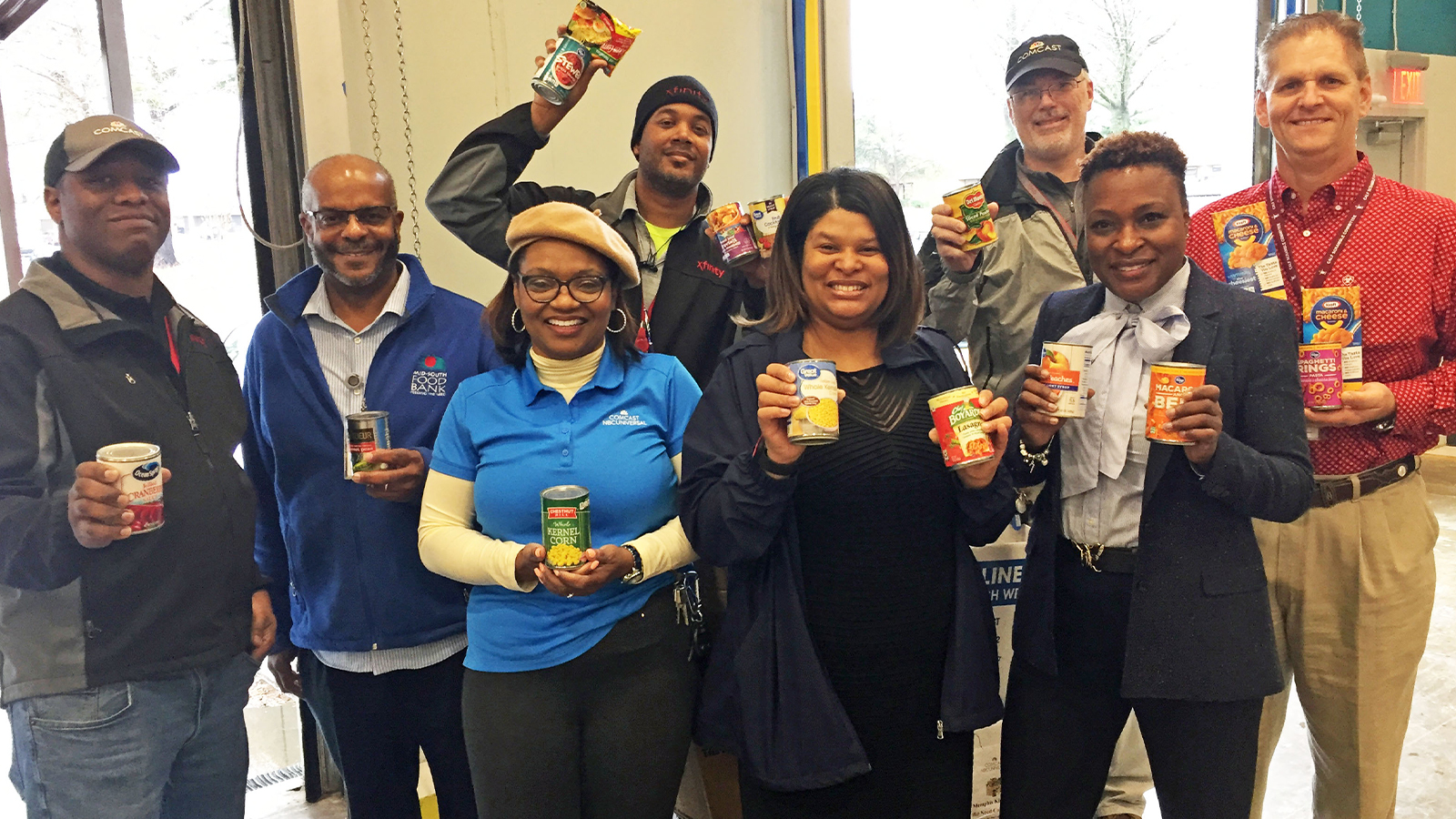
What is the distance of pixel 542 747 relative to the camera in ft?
5.26

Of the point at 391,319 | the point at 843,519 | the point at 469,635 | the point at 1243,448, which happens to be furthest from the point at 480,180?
the point at 1243,448

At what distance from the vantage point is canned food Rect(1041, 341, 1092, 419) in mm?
1512

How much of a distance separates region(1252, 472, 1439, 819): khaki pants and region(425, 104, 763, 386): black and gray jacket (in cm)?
128

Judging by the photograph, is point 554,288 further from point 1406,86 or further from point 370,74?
point 1406,86

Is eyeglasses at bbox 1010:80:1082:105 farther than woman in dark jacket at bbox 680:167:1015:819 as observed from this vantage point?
Yes

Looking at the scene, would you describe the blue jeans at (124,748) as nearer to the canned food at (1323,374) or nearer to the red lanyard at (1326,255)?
the canned food at (1323,374)

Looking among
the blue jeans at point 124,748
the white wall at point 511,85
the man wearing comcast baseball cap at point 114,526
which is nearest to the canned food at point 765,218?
the man wearing comcast baseball cap at point 114,526

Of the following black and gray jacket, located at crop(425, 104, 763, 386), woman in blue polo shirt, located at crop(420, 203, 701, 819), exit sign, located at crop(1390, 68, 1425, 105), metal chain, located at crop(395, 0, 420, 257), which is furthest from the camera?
exit sign, located at crop(1390, 68, 1425, 105)

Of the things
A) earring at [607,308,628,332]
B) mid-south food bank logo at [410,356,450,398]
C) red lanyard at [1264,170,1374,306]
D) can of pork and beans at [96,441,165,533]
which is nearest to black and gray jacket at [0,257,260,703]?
can of pork and beans at [96,441,165,533]

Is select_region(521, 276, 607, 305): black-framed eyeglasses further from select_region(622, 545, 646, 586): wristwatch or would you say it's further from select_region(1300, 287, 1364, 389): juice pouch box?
select_region(1300, 287, 1364, 389): juice pouch box

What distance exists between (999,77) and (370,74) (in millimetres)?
2532

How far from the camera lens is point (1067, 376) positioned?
4.98 feet

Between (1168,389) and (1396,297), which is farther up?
(1396,297)

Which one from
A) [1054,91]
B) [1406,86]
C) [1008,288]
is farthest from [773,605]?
[1406,86]
